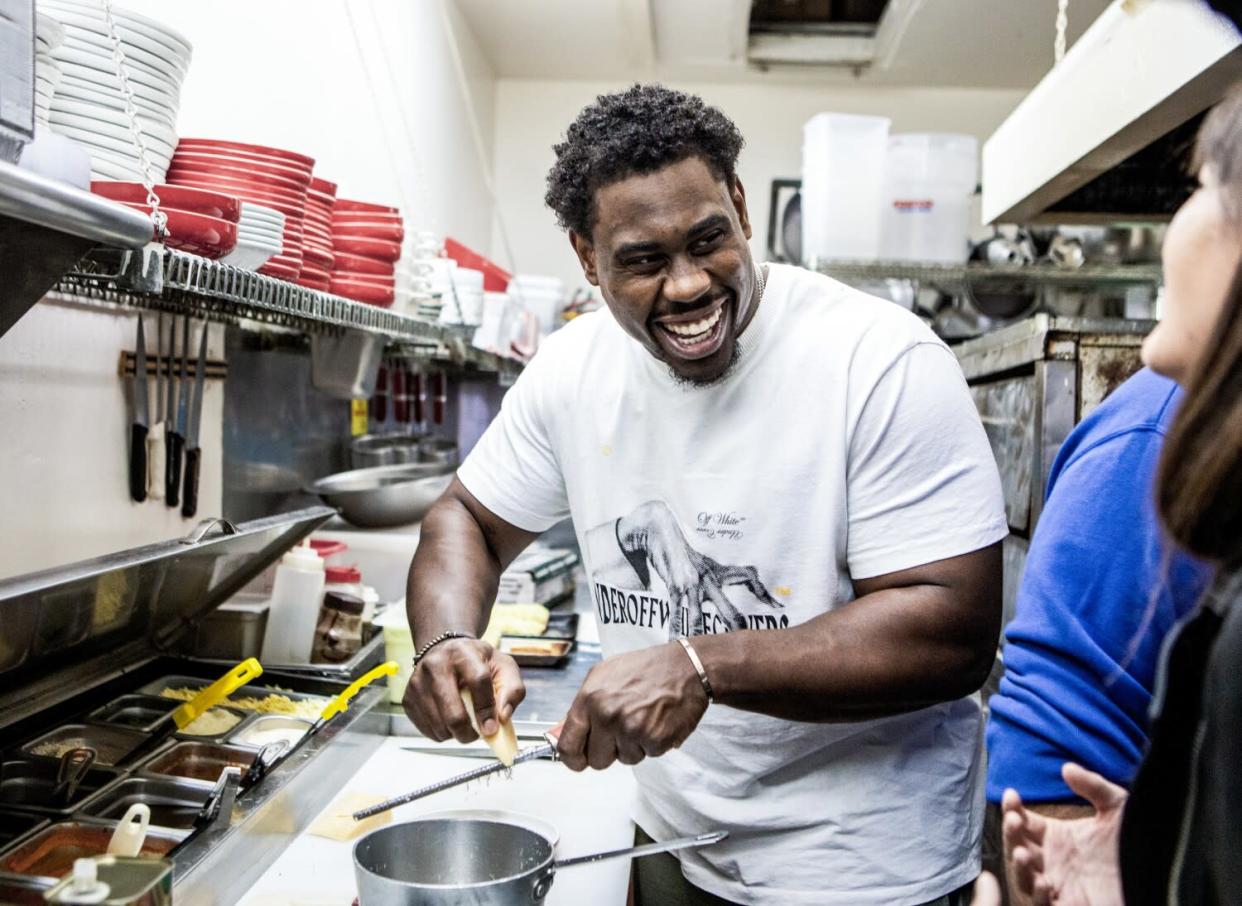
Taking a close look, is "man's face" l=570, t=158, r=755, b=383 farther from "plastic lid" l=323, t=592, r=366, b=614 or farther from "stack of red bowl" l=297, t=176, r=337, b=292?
"plastic lid" l=323, t=592, r=366, b=614

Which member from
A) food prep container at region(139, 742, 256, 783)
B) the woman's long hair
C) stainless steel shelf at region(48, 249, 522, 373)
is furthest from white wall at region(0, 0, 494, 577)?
the woman's long hair

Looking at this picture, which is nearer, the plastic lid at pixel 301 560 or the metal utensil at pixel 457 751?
the metal utensil at pixel 457 751

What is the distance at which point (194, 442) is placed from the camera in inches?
97.5

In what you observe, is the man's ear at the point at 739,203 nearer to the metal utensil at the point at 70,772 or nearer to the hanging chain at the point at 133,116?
the hanging chain at the point at 133,116

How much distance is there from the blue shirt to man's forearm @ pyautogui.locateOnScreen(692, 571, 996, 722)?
208mm

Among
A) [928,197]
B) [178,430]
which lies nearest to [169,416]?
[178,430]

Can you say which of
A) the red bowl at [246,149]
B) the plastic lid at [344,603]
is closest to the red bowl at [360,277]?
the red bowl at [246,149]

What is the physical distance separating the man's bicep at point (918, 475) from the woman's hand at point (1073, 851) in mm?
446

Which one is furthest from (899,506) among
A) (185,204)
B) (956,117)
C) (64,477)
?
(956,117)

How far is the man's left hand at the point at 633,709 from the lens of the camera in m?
1.34

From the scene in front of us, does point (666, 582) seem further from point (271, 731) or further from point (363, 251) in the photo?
point (363, 251)

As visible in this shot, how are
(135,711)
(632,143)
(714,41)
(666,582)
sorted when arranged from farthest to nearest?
(714,41), (135,711), (666,582), (632,143)

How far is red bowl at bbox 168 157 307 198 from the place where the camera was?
1694 mm

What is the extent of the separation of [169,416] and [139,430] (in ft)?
0.41
